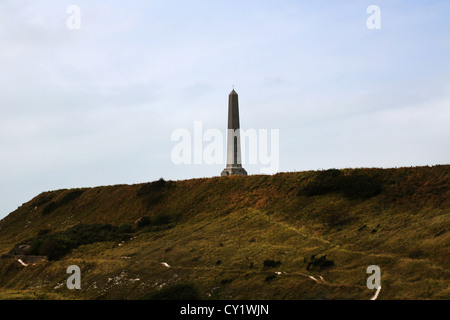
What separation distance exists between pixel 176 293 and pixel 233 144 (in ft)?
134

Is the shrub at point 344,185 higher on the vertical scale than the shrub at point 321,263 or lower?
higher

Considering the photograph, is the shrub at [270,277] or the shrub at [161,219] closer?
the shrub at [270,277]

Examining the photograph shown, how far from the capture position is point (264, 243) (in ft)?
124

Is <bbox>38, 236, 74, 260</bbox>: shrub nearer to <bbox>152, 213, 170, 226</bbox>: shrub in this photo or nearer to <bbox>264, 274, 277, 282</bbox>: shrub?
<bbox>152, 213, 170, 226</bbox>: shrub

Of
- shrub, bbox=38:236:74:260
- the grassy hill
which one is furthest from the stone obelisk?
shrub, bbox=38:236:74:260

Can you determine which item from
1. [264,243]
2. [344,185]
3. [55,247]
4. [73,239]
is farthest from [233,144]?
[264,243]

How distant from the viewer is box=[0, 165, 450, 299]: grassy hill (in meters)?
29.2

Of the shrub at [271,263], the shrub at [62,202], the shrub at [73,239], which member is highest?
the shrub at [62,202]

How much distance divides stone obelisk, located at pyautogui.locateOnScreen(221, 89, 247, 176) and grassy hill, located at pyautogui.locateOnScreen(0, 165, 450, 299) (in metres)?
11.1

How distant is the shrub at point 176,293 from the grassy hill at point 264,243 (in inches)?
3.4

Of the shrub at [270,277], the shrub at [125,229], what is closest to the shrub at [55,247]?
the shrub at [125,229]

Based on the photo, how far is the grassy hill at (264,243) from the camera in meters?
29.2

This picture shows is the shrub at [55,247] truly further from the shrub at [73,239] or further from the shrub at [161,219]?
the shrub at [161,219]
